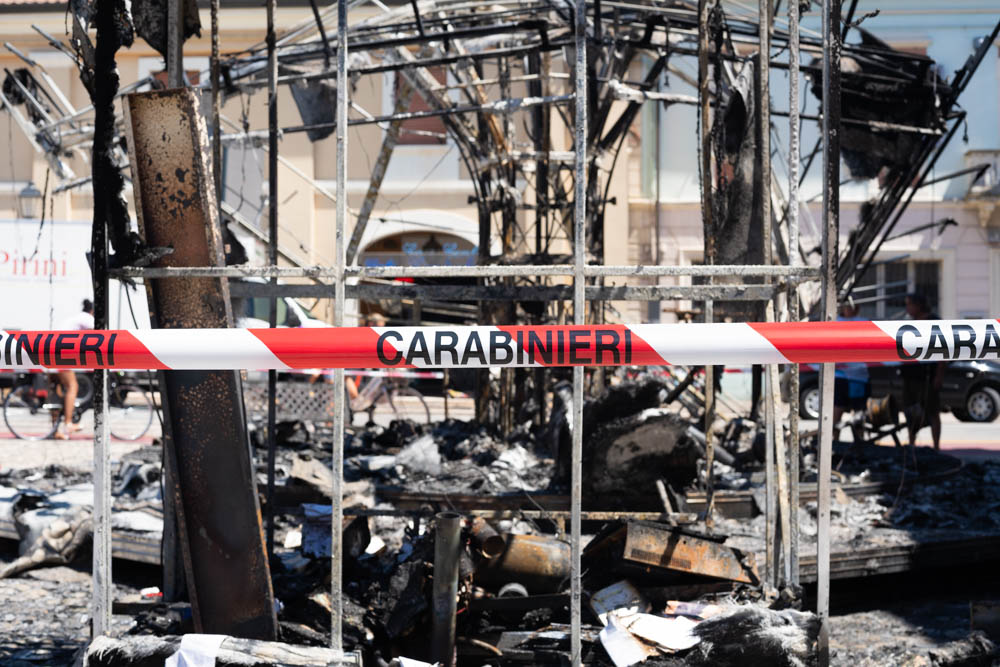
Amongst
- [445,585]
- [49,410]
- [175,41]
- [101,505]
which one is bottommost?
[49,410]

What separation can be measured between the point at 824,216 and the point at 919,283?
21854 mm

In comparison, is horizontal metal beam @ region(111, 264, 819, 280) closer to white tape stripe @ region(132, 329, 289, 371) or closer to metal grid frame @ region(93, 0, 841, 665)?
metal grid frame @ region(93, 0, 841, 665)

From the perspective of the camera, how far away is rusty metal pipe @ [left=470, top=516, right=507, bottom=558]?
460 centimetres

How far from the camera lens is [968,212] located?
76.5 ft

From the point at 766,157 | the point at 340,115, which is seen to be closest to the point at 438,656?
the point at 340,115

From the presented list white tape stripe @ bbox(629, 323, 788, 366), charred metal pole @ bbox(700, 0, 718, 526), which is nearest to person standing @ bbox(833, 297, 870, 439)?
charred metal pole @ bbox(700, 0, 718, 526)

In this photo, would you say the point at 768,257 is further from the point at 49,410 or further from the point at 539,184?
the point at 49,410

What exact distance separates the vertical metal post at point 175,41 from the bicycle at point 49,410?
9.84m

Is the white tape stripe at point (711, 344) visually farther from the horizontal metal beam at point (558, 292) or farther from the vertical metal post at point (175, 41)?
the vertical metal post at point (175, 41)

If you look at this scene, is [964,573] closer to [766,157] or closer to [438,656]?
[766,157]

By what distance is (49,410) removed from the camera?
13.5 metres

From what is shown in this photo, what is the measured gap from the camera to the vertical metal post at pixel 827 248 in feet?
11.3

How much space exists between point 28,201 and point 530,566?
73.7ft

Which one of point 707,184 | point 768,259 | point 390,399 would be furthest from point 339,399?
point 390,399
